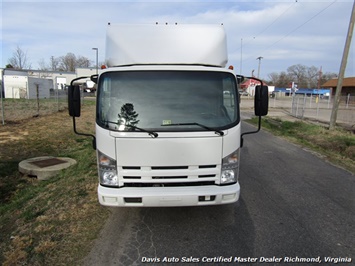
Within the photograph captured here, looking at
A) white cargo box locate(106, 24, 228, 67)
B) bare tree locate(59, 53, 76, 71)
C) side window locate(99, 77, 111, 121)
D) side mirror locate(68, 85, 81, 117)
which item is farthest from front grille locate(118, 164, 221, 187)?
bare tree locate(59, 53, 76, 71)

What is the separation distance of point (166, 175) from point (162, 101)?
0.96 m

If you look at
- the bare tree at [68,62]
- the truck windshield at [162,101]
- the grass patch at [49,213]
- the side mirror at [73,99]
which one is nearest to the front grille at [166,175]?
the truck windshield at [162,101]

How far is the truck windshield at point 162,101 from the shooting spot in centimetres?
345

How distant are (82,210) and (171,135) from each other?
6.64 ft

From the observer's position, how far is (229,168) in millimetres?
3557

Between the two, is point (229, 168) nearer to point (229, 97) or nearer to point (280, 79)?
point (229, 97)

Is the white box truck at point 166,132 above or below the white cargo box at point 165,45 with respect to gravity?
below

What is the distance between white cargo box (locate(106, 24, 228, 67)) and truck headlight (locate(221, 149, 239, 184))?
1.41 metres

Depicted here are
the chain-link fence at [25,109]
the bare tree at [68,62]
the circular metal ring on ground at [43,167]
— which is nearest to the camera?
the circular metal ring on ground at [43,167]

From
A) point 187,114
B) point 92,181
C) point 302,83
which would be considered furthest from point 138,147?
point 302,83

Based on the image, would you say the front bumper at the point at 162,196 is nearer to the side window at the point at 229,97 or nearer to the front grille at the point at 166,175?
the front grille at the point at 166,175

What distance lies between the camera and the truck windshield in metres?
3.45

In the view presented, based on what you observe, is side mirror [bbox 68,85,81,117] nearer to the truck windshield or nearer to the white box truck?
the white box truck

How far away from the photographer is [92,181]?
5480 millimetres
